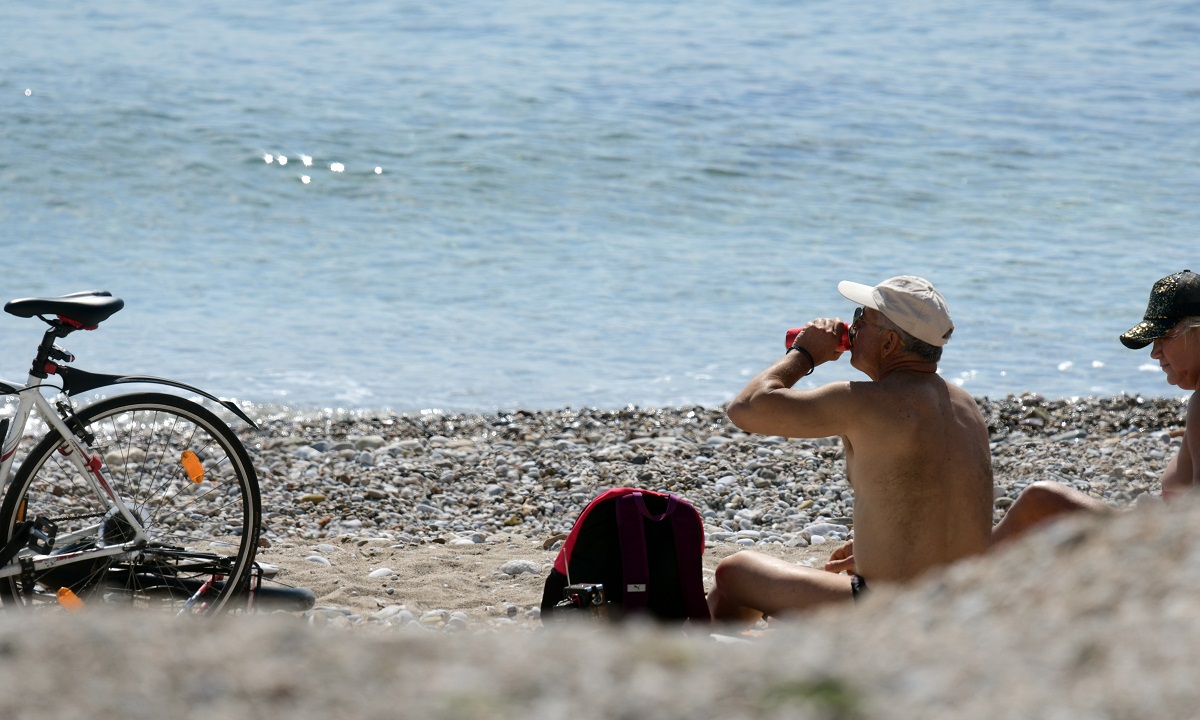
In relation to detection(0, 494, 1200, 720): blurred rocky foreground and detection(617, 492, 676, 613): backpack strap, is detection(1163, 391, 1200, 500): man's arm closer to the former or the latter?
detection(617, 492, 676, 613): backpack strap

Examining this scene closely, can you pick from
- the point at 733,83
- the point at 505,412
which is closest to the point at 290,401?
the point at 505,412

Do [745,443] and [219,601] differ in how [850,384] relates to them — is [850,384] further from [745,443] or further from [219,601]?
[745,443]

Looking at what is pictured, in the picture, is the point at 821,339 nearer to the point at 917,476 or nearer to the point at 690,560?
the point at 917,476

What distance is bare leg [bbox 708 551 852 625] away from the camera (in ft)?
13.2

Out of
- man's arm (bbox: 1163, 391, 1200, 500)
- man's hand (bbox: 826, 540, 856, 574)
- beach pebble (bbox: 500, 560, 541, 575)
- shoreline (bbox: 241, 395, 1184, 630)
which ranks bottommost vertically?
shoreline (bbox: 241, 395, 1184, 630)

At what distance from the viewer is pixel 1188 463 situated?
4.09 m

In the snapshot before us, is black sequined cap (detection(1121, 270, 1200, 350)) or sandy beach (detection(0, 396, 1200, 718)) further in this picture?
black sequined cap (detection(1121, 270, 1200, 350))

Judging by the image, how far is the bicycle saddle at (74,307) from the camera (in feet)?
13.1

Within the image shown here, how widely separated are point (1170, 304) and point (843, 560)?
1.39 meters

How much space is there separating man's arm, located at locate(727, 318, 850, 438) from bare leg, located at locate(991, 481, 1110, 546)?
81cm

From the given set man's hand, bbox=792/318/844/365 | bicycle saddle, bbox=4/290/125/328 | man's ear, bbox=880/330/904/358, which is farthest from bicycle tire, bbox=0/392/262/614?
man's ear, bbox=880/330/904/358

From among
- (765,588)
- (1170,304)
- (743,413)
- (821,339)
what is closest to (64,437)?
(743,413)

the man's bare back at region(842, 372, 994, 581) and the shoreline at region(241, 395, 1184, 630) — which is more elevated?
the man's bare back at region(842, 372, 994, 581)

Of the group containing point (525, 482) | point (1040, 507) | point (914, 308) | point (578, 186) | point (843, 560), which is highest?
point (914, 308)
